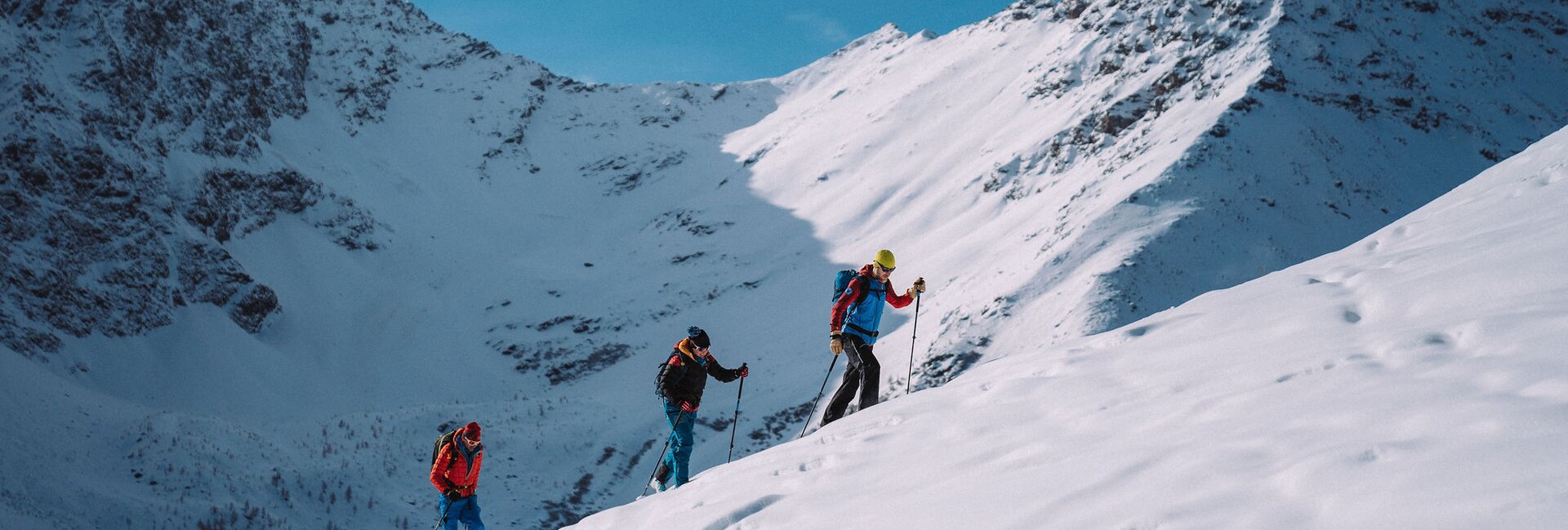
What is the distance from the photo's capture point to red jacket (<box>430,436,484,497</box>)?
10.9 metres

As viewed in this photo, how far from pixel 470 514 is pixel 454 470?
59cm

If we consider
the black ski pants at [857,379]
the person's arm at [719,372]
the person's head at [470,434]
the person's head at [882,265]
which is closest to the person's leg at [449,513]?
the person's head at [470,434]

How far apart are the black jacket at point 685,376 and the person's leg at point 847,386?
120 centimetres

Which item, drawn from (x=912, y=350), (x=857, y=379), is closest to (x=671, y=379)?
(x=857, y=379)

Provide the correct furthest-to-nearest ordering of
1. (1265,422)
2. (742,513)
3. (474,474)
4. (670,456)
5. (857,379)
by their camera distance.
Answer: (474,474), (857,379), (670,456), (742,513), (1265,422)

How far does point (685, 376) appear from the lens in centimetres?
1098

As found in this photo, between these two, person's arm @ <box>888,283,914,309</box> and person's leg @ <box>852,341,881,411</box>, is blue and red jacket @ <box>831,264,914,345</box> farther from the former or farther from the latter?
person's arm @ <box>888,283,914,309</box>

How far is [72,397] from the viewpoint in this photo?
85.6 ft

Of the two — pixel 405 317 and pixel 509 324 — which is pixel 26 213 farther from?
pixel 509 324

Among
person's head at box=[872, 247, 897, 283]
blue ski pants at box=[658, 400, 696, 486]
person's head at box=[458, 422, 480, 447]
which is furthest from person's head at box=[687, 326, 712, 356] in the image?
person's head at box=[458, 422, 480, 447]

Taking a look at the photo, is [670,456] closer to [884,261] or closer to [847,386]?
[847,386]

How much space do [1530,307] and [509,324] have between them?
39800 mm

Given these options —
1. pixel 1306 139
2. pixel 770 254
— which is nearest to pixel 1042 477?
pixel 1306 139

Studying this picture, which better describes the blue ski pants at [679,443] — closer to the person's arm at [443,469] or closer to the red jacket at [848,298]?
the red jacket at [848,298]
